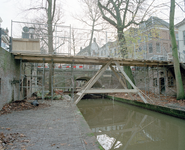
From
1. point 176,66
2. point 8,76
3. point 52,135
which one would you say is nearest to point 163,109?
point 176,66

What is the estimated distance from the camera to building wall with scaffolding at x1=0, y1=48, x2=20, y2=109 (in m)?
6.86

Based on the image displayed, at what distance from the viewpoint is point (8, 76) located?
7.65 meters

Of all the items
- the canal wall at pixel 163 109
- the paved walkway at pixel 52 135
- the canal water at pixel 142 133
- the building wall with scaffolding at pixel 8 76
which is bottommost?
the canal water at pixel 142 133

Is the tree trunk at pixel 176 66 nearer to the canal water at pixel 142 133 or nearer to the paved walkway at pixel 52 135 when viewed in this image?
the canal water at pixel 142 133

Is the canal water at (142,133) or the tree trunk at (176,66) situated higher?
the tree trunk at (176,66)

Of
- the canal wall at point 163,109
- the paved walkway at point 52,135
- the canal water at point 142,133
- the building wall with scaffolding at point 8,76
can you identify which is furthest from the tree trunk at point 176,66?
the building wall with scaffolding at point 8,76

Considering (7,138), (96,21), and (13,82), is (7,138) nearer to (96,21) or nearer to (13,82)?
(13,82)

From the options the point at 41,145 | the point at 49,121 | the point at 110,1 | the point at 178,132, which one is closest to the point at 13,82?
the point at 49,121

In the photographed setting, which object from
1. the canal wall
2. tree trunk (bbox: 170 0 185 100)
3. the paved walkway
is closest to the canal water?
the canal wall

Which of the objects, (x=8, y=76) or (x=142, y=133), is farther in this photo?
(x=8, y=76)

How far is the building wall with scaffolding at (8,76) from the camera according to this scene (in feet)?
22.5

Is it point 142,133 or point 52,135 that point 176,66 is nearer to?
point 142,133

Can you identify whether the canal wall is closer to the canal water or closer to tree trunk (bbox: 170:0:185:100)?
the canal water

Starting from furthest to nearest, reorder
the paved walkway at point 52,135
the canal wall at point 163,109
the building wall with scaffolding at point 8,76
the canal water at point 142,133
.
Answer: the canal wall at point 163,109 → the building wall with scaffolding at point 8,76 → the canal water at point 142,133 → the paved walkway at point 52,135
